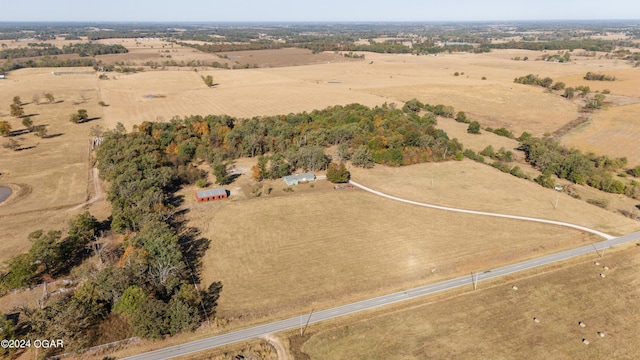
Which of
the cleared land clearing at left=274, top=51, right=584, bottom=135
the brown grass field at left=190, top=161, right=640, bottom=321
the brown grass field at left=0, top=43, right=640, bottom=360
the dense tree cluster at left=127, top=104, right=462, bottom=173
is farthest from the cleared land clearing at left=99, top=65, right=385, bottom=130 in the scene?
the brown grass field at left=190, top=161, right=640, bottom=321

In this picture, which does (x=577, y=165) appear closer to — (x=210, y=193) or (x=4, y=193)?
(x=210, y=193)

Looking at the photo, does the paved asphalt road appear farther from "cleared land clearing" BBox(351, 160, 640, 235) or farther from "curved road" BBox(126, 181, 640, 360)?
"cleared land clearing" BBox(351, 160, 640, 235)

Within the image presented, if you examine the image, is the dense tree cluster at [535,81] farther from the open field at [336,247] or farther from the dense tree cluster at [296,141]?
the open field at [336,247]

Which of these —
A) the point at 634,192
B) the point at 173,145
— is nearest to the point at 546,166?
the point at 634,192

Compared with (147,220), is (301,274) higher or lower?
lower

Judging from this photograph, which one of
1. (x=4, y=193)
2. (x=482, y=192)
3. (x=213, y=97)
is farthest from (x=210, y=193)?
(x=213, y=97)

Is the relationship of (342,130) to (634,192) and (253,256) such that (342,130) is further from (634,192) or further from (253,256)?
(634,192)

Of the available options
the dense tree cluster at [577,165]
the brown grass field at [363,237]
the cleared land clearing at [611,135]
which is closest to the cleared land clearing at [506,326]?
the brown grass field at [363,237]
